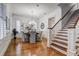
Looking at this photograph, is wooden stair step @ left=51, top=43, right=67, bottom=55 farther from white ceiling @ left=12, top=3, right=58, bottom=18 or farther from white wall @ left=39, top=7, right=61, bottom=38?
white ceiling @ left=12, top=3, right=58, bottom=18

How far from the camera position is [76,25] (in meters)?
2.37

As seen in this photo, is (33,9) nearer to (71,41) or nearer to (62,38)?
(62,38)

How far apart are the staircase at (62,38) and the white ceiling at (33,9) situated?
1.50ft

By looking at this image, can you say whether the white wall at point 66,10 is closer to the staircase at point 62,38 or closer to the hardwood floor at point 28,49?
the staircase at point 62,38

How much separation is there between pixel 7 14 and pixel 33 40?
798mm

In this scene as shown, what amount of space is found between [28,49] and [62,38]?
78 cm

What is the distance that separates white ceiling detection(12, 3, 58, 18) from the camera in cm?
235

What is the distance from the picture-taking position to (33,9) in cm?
240

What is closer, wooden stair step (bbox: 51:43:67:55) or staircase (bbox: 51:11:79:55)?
staircase (bbox: 51:11:79:55)

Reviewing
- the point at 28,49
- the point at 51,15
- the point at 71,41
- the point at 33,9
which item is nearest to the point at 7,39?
the point at 28,49

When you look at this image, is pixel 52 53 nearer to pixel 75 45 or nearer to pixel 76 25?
pixel 75 45

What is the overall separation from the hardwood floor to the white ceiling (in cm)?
58

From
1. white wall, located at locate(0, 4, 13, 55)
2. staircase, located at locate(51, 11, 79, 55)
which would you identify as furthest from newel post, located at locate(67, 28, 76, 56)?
white wall, located at locate(0, 4, 13, 55)

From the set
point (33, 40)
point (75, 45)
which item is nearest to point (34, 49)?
point (33, 40)
